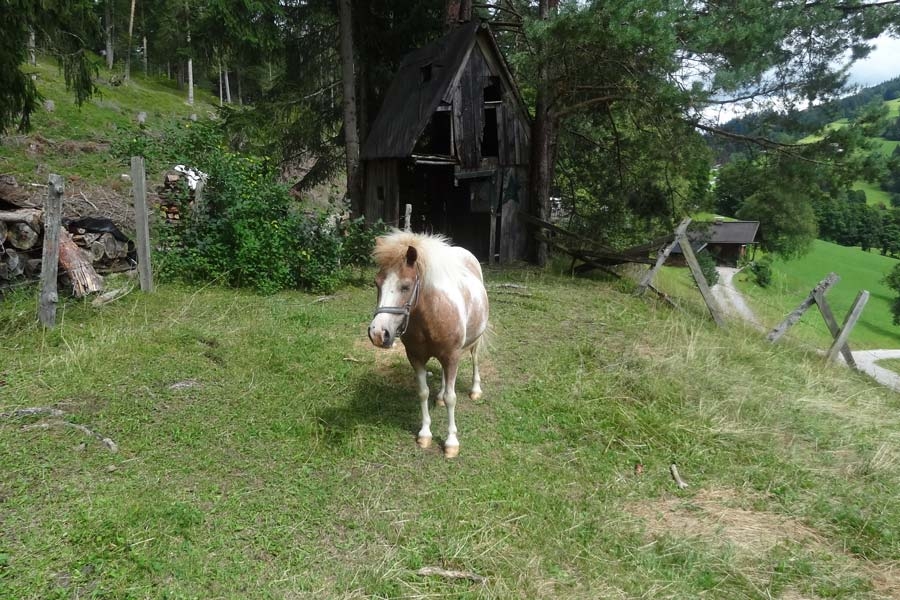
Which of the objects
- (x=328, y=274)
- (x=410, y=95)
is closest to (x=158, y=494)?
(x=328, y=274)

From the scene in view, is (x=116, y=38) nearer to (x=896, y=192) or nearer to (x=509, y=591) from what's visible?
(x=509, y=591)

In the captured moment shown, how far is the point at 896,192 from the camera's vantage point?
64.8 meters

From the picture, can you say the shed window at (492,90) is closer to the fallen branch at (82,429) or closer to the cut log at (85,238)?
the cut log at (85,238)

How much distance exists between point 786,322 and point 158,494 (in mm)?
9455

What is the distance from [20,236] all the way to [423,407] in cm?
622

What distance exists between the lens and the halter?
3.55 meters

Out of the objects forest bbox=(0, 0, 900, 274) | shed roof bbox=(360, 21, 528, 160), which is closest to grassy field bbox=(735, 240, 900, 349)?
forest bbox=(0, 0, 900, 274)

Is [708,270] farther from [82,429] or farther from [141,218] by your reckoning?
[82,429]

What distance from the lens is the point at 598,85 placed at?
1044 centimetres

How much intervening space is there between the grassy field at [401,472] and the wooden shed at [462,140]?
22.1 feet

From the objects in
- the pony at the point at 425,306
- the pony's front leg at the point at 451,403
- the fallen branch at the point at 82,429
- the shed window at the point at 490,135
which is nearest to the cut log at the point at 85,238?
the fallen branch at the point at 82,429

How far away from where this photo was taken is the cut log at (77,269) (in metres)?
6.48

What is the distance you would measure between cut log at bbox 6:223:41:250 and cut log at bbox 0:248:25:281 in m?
0.11

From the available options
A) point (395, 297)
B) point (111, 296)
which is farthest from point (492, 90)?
point (395, 297)
